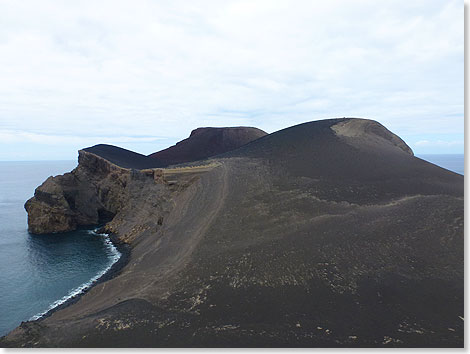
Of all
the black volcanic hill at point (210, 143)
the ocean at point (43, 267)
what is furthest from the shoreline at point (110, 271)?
the black volcanic hill at point (210, 143)

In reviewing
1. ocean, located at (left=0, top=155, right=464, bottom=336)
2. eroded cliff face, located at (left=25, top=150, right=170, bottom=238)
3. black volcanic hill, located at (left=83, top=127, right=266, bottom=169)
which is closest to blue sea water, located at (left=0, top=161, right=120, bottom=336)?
ocean, located at (left=0, top=155, right=464, bottom=336)

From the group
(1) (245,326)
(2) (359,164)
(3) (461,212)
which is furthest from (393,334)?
(2) (359,164)

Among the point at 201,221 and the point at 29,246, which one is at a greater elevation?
the point at 201,221

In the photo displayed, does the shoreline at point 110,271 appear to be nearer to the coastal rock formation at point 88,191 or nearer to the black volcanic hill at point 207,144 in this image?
the coastal rock formation at point 88,191

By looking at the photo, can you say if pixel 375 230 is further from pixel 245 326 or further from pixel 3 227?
pixel 3 227

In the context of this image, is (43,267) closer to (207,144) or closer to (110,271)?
(110,271)

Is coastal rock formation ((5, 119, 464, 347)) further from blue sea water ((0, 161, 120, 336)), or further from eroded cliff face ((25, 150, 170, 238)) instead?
eroded cliff face ((25, 150, 170, 238))
